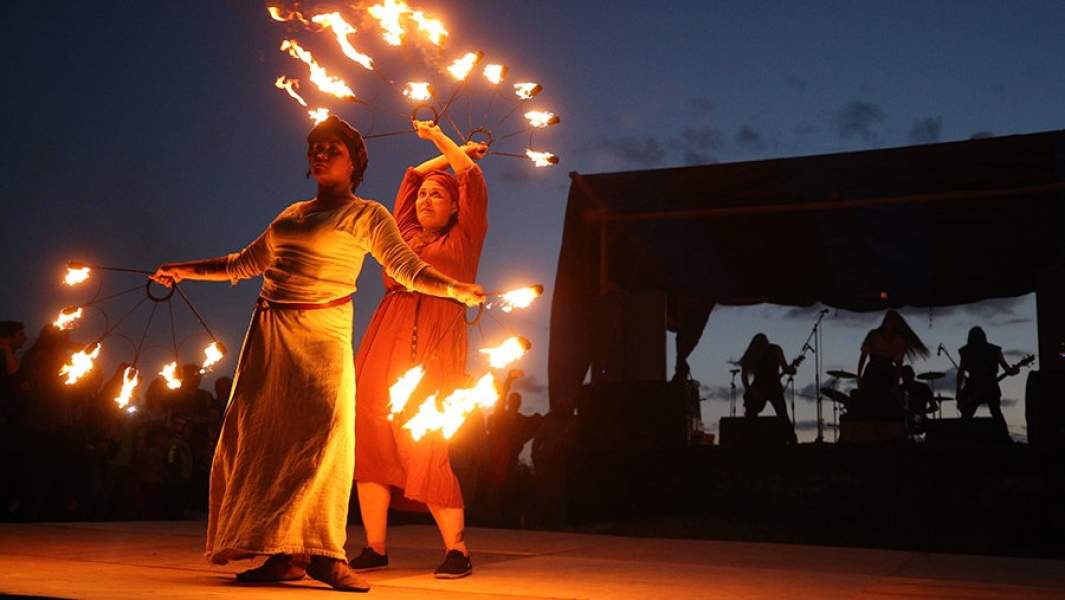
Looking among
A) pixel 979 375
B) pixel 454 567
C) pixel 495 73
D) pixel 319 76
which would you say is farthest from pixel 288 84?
pixel 979 375

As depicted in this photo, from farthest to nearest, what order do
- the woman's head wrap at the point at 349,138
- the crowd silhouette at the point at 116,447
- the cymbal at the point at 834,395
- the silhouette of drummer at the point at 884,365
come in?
the cymbal at the point at 834,395, the silhouette of drummer at the point at 884,365, the crowd silhouette at the point at 116,447, the woman's head wrap at the point at 349,138

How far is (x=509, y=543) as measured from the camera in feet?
23.0

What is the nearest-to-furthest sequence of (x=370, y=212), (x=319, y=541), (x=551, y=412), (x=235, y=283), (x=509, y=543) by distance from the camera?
(x=319, y=541)
(x=370, y=212)
(x=235, y=283)
(x=509, y=543)
(x=551, y=412)

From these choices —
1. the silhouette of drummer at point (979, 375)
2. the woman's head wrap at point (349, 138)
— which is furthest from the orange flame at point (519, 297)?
the silhouette of drummer at point (979, 375)

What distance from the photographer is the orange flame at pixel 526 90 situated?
5224mm

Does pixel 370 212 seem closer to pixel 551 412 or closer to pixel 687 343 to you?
pixel 551 412

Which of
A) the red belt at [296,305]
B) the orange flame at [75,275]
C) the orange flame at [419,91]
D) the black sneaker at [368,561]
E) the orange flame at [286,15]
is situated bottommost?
the black sneaker at [368,561]

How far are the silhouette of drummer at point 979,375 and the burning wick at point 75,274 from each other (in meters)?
10.6

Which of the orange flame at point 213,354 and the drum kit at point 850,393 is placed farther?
the drum kit at point 850,393

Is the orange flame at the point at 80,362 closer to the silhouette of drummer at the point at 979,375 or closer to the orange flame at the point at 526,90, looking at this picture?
the orange flame at the point at 526,90

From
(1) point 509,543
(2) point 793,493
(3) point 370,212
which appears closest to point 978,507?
(2) point 793,493

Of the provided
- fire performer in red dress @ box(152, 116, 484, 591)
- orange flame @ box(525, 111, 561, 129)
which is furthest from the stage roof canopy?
fire performer in red dress @ box(152, 116, 484, 591)

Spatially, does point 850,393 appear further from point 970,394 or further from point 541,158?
point 541,158

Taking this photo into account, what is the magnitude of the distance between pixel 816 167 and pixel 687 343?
391cm
